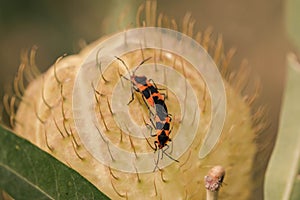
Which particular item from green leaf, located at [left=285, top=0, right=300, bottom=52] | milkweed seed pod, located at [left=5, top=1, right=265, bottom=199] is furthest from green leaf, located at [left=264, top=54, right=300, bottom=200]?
milkweed seed pod, located at [left=5, top=1, right=265, bottom=199]

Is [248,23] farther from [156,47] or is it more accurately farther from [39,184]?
[39,184]

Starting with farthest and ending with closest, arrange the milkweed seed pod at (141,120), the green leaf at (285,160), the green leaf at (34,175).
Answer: the milkweed seed pod at (141,120) < the green leaf at (285,160) < the green leaf at (34,175)

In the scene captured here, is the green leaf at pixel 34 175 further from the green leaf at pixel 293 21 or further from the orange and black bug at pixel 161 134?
the green leaf at pixel 293 21

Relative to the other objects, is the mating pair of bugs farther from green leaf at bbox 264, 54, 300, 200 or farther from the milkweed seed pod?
green leaf at bbox 264, 54, 300, 200

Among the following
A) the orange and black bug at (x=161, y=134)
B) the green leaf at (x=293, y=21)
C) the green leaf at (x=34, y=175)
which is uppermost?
the green leaf at (x=293, y=21)

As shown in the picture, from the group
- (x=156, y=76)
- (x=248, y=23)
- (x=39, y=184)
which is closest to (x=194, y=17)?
(x=248, y=23)

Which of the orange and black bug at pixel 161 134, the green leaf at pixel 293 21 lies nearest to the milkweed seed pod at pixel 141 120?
the orange and black bug at pixel 161 134

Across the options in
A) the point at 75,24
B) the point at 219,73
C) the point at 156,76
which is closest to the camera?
the point at 156,76
